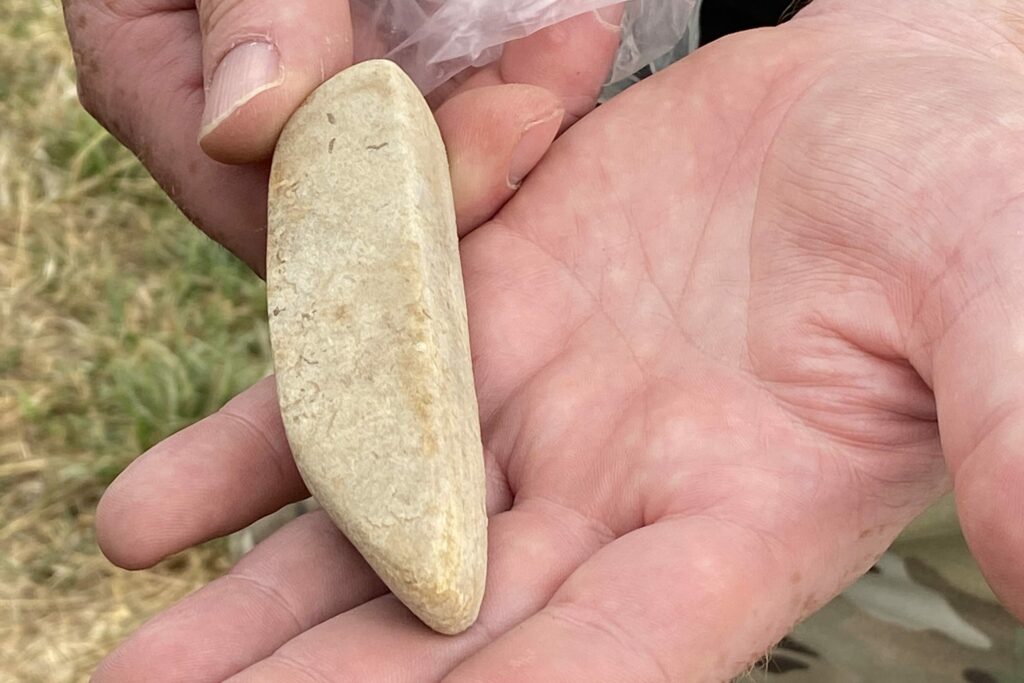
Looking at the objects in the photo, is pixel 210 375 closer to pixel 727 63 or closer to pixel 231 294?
pixel 231 294

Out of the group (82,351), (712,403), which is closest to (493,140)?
(712,403)

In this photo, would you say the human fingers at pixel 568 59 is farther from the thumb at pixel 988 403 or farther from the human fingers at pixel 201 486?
the thumb at pixel 988 403

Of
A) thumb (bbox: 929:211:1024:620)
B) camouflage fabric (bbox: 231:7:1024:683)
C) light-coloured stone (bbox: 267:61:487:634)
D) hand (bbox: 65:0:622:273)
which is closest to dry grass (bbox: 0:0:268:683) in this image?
hand (bbox: 65:0:622:273)

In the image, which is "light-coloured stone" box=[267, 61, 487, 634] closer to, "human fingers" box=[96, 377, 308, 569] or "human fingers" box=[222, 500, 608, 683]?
"human fingers" box=[222, 500, 608, 683]

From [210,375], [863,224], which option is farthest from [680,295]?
[210,375]

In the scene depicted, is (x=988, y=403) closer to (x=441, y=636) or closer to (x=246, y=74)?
(x=441, y=636)
